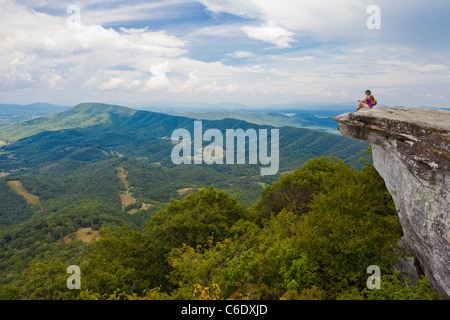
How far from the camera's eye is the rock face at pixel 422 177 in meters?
11.5

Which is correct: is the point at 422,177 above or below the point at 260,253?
above

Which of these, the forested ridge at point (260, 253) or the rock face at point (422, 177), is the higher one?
the rock face at point (422, 177)

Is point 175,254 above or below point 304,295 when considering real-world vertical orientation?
below

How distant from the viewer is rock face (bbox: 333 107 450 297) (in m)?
11.5

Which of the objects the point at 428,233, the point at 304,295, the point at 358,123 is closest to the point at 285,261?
the point at 304,295

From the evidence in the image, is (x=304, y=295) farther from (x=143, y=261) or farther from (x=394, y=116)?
(x=143, y=261)

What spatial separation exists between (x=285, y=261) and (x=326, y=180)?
12.8m

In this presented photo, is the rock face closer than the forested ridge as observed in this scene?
Yes

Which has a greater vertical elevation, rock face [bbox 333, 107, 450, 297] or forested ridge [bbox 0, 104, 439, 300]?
rock face [bbox 333, 107, 450, 297]

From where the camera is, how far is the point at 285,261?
601 inches

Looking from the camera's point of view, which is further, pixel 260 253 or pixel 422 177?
pixel 260 253

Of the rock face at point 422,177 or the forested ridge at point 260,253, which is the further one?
the forested ridge at point 260,253

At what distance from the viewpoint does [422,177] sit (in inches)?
488

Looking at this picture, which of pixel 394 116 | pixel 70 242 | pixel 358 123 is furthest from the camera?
pixel 70 242
